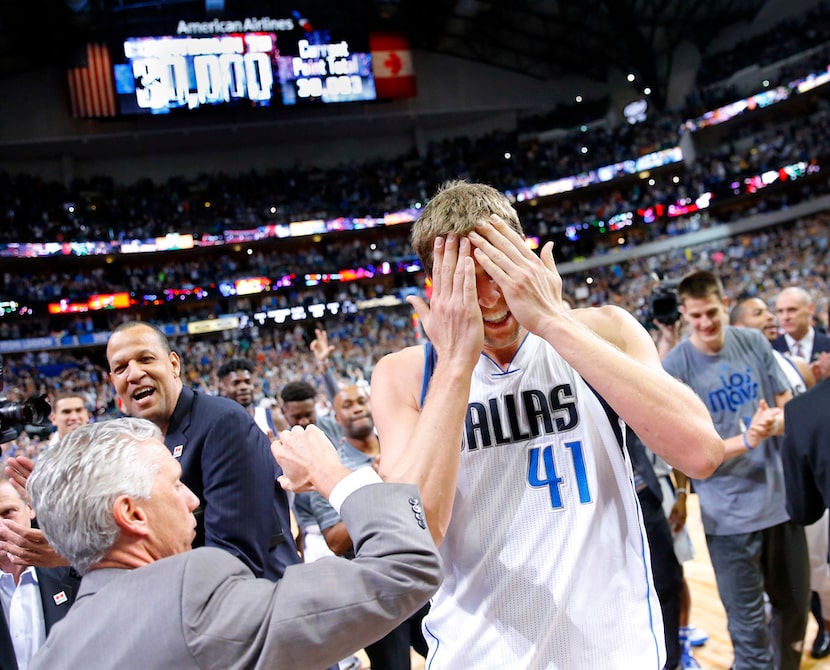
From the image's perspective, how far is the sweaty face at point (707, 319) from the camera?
3.49 metres

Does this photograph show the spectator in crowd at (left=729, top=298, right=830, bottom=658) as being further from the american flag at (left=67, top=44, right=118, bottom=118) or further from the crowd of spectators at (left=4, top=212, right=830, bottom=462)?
the american flag at (left=67, top=44, right=118, bottom=118)

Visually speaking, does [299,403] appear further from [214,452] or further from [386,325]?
[386,325]

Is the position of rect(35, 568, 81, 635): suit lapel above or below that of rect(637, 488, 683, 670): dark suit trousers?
above

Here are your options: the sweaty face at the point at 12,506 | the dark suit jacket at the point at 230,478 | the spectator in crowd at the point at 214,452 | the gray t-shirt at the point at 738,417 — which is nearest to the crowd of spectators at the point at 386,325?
the gray t-shirt at the point at 738,417

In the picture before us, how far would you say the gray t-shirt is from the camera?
3.31 meters

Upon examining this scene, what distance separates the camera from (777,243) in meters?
27.7

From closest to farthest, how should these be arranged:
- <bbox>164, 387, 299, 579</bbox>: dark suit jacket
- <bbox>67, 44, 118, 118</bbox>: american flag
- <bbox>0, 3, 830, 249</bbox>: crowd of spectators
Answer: <bbox>164, 387, 299, 579</bbox>: dark suit jacket → <bbox>67, 44, 118, 118</bbox>: american flag → <bbox>0, 3, 830, 249</bbox>: crowd of spectators

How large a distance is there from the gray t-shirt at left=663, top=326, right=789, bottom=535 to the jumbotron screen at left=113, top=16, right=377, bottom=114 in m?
26.1

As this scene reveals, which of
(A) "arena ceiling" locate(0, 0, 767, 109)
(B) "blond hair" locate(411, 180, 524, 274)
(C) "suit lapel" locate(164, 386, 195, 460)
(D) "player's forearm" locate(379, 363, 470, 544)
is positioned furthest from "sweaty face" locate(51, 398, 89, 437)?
(A) "arena ceiling" locate(0, 0, 767, 109)

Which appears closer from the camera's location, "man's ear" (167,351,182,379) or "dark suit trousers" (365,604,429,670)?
"man's ear" (167,351,182,379)

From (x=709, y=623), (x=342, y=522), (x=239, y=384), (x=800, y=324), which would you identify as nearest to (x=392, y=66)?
(x=239, y=384)

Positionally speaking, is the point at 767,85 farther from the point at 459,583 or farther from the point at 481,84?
the point at 459,583

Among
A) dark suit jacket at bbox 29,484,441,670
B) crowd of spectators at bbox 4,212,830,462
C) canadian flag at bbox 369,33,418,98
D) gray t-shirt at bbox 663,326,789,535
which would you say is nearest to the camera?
dark suit jacket at bbox 29,484,441,670

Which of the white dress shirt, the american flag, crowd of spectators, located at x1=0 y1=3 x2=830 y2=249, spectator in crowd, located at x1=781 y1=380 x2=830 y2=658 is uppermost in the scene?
the american flag
